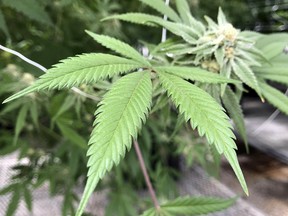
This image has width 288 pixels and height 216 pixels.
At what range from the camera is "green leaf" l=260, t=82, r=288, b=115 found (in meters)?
0.41

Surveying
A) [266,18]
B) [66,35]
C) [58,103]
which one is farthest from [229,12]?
[58,103]

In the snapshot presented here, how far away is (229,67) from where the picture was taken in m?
0.39

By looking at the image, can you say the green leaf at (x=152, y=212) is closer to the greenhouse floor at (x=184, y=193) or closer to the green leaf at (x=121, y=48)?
the green leaf at (x=121, y=48)

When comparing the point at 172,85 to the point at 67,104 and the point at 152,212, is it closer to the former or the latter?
the point at 152,212

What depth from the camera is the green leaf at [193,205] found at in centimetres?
45

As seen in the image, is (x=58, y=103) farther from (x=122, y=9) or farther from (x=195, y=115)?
(x=122, y=9)

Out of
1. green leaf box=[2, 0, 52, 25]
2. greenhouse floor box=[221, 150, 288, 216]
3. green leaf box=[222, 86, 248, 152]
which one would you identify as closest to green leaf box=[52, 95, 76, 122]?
green leaf box=[2, 0, 52, 25]

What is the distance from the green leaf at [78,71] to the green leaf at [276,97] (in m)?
0.18

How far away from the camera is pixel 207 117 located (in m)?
0.26

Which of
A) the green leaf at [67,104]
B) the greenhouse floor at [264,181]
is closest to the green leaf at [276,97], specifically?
the green leaf at [67,104]

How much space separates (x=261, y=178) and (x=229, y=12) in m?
→ 0.65

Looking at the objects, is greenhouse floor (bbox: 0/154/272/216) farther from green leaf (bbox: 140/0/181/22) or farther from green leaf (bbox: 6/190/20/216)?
green leaf (bbox: 140/0/181/22)

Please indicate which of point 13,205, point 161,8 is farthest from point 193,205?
point 13,205

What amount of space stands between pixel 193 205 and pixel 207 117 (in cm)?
24
